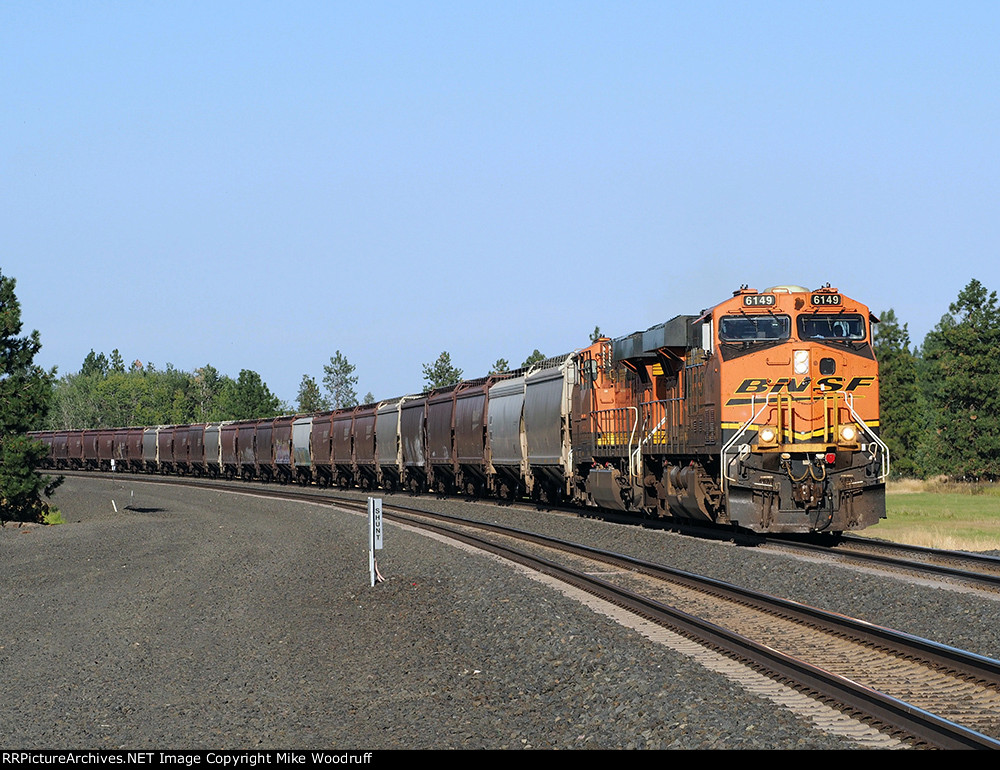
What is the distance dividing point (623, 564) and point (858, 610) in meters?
5.19

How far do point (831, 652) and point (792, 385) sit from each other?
376 inches

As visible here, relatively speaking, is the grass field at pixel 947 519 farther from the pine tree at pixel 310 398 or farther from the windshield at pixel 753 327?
the pine tree at pixel 310 398

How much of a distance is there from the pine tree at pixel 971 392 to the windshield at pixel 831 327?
150 feet

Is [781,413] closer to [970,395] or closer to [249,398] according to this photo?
[970,395]

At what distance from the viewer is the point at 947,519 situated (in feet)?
104

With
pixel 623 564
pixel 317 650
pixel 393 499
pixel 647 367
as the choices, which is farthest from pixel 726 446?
pixel 393 499

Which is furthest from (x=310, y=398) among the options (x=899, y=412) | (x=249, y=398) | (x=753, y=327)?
(x=753, y=327)

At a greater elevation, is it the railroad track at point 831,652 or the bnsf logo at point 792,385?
the bnsf logo at point 792,385

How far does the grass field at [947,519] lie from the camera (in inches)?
882

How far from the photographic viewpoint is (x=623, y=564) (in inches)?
694

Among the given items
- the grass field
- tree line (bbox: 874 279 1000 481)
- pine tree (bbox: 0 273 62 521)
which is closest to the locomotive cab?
the grass field

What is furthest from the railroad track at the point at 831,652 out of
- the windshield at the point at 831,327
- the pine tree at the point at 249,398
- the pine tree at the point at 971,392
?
the pine tree at the point at 249,398
